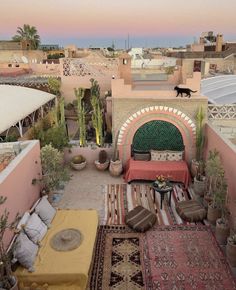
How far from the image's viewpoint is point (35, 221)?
307 inches

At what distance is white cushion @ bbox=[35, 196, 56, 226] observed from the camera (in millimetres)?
8359

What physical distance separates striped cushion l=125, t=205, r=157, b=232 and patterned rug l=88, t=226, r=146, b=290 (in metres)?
0.23

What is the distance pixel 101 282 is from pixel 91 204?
12.8ft

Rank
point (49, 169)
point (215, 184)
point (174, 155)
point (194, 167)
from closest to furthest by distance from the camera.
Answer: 1. point (215, 184)
2. point (49, 169)
3. point (194, 167)
4. point (174, 155)

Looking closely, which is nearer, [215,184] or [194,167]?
[215,184]

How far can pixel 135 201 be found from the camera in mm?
10984

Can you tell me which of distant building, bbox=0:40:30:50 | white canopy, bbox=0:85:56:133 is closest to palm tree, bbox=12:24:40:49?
distant building, bbox=0:40:30:50

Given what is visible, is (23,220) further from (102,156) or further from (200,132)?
(200,132)

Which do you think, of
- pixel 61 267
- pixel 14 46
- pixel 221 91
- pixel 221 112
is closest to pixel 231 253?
pixel 61 267

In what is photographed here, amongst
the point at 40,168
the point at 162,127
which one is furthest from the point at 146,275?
the point at 162,127

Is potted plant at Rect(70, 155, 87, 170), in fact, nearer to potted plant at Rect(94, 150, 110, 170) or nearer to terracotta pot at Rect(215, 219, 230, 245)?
potted plant at Rect(94, 150, 110, 170)

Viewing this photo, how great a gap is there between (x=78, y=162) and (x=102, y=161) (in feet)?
3.79

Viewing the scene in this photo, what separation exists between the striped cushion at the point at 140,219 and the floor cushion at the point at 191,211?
→ 1.02 meters

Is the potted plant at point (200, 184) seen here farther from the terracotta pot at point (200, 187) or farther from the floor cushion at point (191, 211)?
the floor cushion at point (191, 211)
